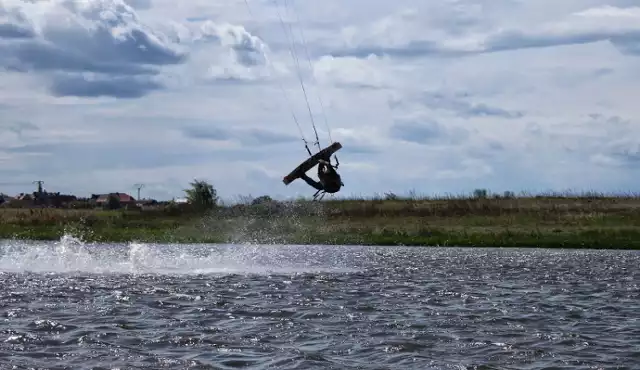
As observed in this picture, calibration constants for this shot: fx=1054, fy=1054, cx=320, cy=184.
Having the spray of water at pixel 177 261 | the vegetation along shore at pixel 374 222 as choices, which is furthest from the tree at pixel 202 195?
the spray of water at pixel 177 261

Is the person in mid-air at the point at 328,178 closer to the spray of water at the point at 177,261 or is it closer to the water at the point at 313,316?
the water at the point at 313,316

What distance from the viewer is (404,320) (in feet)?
85.7

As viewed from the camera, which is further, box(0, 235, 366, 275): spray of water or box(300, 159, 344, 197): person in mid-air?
box(0, 235, 366, 275): spray of water

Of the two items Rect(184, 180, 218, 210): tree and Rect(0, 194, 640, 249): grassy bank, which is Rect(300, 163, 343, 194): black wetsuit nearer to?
Rect(0, 194, 640, 249): grassy bank

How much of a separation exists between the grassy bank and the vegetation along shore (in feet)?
0.25

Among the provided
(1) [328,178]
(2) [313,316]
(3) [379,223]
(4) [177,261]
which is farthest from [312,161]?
(3) [379,223]

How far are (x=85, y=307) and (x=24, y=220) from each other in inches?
2569

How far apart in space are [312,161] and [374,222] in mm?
49411

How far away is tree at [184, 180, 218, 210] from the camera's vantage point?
328 feet

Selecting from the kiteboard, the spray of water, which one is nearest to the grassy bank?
the spray of water

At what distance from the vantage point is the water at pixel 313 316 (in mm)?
20547

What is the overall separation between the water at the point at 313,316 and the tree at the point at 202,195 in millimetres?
51635

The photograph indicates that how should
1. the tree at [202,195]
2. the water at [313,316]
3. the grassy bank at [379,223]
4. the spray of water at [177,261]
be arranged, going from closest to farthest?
the water at [313,316] → the spray of water at [177,261] → the grassy bank at [379,223] → the tree at [202,195]

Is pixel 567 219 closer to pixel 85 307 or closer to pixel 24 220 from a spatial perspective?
pixel 24 220
